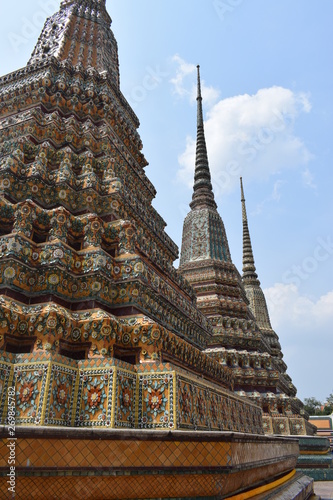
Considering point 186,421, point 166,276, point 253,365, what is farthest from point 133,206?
point 253,365

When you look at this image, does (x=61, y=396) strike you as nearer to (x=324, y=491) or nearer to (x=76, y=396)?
(x=76, y=396)

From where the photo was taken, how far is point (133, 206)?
6484mm

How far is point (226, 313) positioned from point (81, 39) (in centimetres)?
966

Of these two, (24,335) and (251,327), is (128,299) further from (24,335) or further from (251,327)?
(251,327)

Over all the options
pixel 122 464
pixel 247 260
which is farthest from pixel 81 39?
pixel 247 260

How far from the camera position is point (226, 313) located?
14305mm

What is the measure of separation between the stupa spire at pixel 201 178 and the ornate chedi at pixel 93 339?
1026 centimetres

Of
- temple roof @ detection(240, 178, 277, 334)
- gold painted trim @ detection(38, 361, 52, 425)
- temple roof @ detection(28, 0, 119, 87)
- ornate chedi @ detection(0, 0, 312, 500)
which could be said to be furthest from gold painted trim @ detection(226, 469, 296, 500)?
temple roof @ detection(240, 178, 277, 334)

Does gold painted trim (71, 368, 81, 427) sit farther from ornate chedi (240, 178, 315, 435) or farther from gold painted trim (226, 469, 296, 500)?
ornate chedi (240, 178, 315, 435)

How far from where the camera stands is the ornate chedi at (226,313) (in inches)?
518

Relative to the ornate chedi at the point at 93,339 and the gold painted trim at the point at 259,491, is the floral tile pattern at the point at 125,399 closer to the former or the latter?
the ornate chedi at the point at 93,339

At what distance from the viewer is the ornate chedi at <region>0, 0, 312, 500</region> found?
9.62 feet

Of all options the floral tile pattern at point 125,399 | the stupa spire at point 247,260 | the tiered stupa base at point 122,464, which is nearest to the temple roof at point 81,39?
the floral tile pattern at point 125,399

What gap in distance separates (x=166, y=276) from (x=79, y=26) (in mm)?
7399
